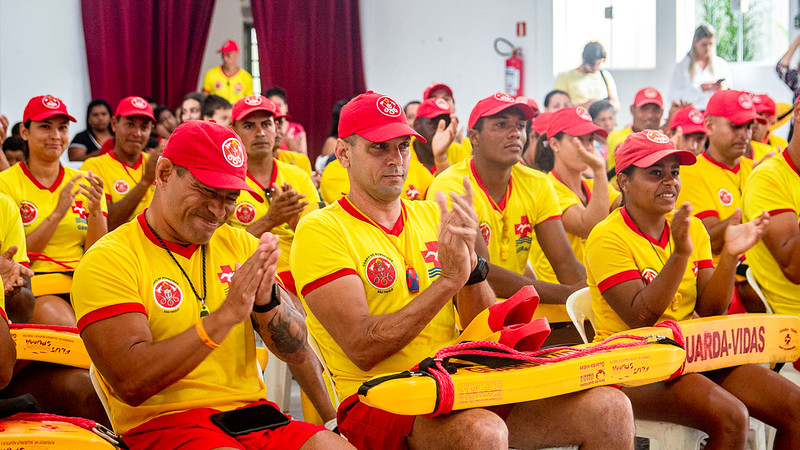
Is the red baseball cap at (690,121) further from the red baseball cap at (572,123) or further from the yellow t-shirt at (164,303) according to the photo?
the yellow t-shirt at (164,303)

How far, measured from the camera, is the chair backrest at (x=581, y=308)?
3.41 m

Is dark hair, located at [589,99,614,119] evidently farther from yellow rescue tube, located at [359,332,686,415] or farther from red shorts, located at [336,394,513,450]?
red shorts, located at [336,394,513,450]

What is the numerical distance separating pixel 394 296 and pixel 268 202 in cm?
205

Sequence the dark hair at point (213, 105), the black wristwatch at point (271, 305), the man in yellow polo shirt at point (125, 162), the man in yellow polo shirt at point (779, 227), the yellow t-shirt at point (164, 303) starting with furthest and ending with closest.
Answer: the dark hair at point (213, 105), the man in yellow polo shirt at point (125, 162), the man in yellow polo shirt at point (779, 227), the black wristwatch at point (271, 305), the yellow t-shirt at point (164, 303)

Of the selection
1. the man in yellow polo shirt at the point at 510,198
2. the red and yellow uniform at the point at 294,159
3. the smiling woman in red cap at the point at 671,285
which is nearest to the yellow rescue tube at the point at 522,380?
the smiling woman in red cap at the point at 671,285

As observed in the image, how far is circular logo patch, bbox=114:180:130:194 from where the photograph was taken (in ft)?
17.4

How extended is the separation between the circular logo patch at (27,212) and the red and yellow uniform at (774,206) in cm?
345

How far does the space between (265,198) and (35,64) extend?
4.33 metres

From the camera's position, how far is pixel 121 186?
5.33 metres

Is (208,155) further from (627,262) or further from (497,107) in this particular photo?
(497,107)

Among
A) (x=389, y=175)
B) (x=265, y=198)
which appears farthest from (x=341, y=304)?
(x=265, y=198)

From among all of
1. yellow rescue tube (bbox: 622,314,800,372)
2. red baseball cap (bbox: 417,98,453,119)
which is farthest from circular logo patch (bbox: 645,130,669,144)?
red baseball cap (bbox: 417,98,453,119)

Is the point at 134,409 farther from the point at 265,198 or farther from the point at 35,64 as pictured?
the point at 35,64

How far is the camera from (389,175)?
110 inches
